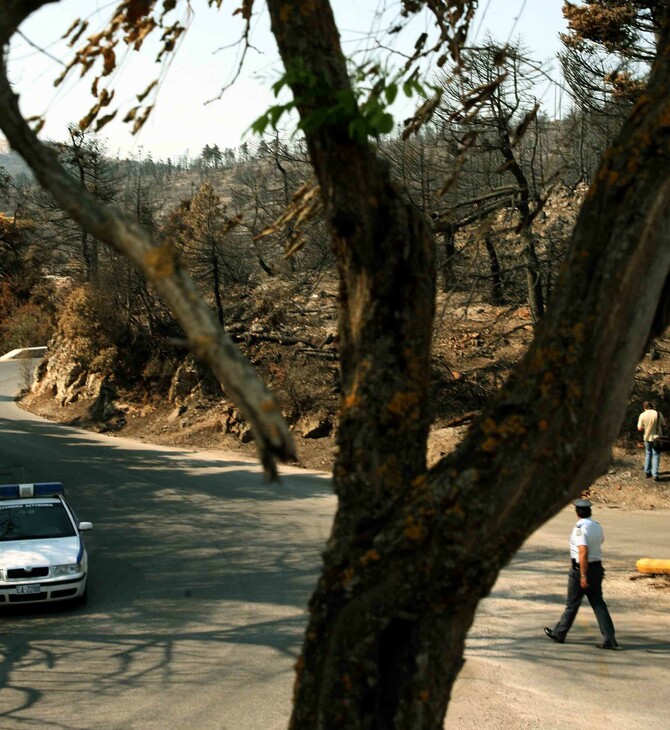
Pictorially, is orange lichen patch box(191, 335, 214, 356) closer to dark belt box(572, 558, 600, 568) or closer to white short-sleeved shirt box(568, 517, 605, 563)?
white short-sleeved shirt box(568, 517, 605, 563)

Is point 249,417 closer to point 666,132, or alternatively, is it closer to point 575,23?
point 666,132

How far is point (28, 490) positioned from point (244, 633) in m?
5.04

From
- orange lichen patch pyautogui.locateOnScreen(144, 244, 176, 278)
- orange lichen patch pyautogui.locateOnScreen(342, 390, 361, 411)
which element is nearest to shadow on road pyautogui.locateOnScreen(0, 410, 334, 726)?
orange lichen patch pyautogui.locateOnScreen(342, 390, 361, 411)

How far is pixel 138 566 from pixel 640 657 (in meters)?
8.49

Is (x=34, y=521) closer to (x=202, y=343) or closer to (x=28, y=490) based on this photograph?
(x=28, y=490)

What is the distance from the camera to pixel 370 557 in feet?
9.62

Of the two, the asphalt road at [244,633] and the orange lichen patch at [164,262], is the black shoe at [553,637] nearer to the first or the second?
the asphalt road at [244,633]

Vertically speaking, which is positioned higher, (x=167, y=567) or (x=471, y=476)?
(x=471, y=476)

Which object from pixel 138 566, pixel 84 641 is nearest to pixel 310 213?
pixel 84 641

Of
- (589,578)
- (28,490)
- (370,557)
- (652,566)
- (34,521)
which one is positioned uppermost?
(370,557)

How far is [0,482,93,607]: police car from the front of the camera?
43.5 ft

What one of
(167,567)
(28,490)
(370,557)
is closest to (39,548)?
(28,490)

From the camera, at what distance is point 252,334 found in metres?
32.4

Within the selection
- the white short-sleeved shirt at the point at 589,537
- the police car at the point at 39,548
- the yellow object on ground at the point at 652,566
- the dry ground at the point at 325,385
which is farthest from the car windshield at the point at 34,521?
the dry ground at the point at 325,385
